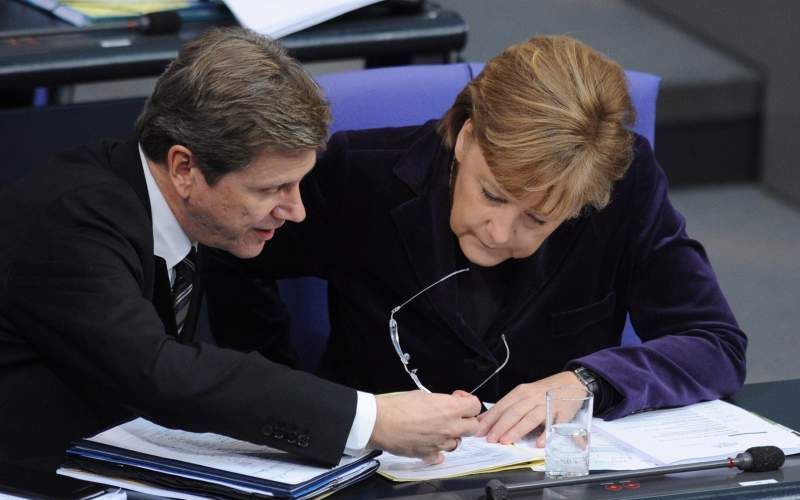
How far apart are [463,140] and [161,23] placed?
96cm

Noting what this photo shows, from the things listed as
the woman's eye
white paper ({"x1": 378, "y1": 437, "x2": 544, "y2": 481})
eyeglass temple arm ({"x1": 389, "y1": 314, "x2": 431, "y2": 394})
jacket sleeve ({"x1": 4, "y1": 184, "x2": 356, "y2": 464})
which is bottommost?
eyeglass temple arm ({"x1": 389, "y1": 314, "x2": 431, "y2": 394})

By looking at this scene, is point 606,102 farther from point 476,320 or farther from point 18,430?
point 18,430

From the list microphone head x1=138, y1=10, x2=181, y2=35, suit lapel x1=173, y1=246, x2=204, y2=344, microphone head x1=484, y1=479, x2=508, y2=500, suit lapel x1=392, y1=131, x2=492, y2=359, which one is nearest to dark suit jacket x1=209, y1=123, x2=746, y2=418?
suit lapel x1=392, y1=131, x2=492, y2=359

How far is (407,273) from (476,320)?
13 centimetres

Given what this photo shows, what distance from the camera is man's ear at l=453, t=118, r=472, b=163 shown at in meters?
2.04

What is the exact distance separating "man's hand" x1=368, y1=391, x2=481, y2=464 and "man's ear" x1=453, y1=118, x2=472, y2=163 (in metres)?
0.48

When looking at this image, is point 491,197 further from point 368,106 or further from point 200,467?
point 200,467

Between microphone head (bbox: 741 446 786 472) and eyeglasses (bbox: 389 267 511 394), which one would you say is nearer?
microphone head (bbox: 741 446 786 472)

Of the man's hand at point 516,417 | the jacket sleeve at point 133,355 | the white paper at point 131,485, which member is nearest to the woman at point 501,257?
the man's hand at point 516,417

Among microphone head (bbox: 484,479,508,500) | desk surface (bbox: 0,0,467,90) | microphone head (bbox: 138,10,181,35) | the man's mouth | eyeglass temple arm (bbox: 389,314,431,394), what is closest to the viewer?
microphone head (bbox: 484,479,508,500)

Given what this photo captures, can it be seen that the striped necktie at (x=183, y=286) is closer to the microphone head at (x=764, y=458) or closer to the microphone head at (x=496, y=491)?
the microphone head at (x=496, y=491)

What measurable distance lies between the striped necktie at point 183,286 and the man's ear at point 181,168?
15cm

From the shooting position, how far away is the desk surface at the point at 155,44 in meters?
2.64

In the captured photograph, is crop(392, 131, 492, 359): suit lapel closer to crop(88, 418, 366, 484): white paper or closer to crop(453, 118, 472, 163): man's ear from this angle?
crop(453, 118, 472, 163): man's ear
